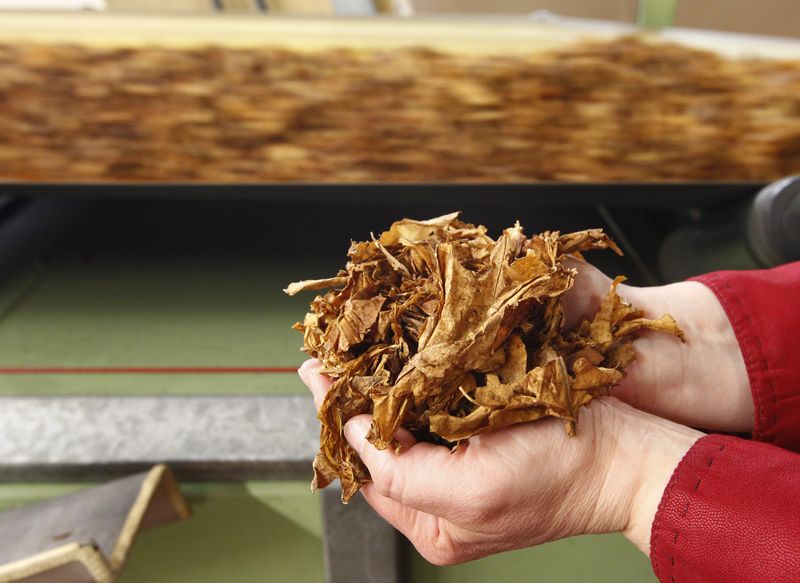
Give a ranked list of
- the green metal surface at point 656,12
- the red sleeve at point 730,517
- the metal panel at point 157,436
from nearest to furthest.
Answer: the red sleeve at point 730,517, the metal panel at point 157,436, the green metal surface at point 656,12

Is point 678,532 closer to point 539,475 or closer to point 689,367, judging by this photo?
point 539,475

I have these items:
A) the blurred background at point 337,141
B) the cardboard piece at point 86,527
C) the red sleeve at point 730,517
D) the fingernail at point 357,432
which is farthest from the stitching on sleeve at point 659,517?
the cardboard piece at point 86,527

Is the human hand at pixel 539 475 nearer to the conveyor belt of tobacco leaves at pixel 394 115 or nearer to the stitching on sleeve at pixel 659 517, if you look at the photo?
the stitching on sleeve at pixel 659 517

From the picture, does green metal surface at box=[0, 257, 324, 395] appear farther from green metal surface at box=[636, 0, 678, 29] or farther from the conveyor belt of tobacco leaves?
green metal surface at box=[636, 0, 678, 29]

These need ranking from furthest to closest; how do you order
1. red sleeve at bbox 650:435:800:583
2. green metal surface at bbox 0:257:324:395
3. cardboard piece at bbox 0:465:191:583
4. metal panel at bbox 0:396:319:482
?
green metal surface at bbox 0:257:324:395
metal panel at bbox 0:396:319:482
cardboard piece at bbox 0:465:191:583
red sleeve at bbox 650:435:800:583

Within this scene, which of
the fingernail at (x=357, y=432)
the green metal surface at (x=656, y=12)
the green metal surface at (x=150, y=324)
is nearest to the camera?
the fingernail at (x=357, y=432)

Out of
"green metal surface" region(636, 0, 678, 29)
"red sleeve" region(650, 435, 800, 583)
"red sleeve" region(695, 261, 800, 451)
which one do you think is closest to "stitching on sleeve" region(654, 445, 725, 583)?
"red sleeve" region(650, 435, 800, 583)

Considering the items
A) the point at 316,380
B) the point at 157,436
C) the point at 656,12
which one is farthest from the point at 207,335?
the point at 656,12

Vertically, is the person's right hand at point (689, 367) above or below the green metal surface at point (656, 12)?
below
